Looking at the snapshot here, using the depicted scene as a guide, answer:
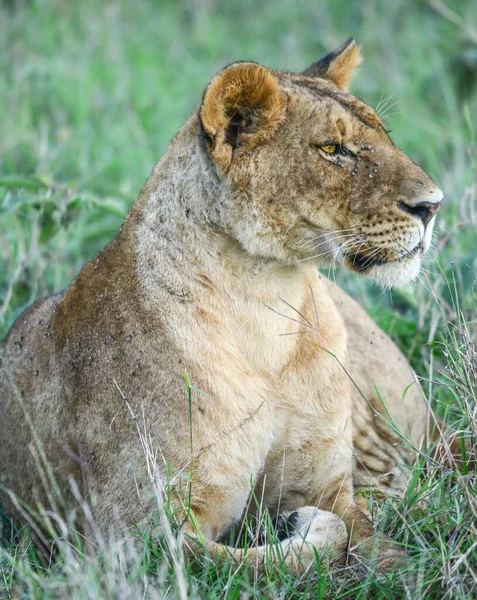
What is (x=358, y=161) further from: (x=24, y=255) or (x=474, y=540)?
(x=24, y=255)

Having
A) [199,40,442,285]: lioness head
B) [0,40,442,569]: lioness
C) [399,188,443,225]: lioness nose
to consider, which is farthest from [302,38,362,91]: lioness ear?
[399,188,443,225]: lioness nose

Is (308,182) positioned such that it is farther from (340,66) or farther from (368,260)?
(340,66)

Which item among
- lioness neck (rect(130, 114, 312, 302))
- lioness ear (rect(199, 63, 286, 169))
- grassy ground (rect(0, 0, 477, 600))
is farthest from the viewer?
lioness neck (rect(130, 114, 312, 302))

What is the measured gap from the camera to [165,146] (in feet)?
21.7

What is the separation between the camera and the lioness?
2.94 meters

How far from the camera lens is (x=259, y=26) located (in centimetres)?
930

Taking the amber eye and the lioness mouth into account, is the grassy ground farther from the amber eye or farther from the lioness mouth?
the amber eye

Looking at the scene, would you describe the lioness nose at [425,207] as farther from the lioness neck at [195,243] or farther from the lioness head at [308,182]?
the lioness neck at [195,243]

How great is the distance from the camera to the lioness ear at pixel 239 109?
2.89 m

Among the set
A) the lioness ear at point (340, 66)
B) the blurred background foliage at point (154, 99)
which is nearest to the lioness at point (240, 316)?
the lioness ear at point (340, 66)

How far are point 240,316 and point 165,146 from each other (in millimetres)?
3751

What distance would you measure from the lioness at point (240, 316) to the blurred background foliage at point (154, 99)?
0.80 m

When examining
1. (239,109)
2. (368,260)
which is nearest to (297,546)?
(368,260)

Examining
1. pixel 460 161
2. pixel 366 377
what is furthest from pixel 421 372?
pixel 460 161
